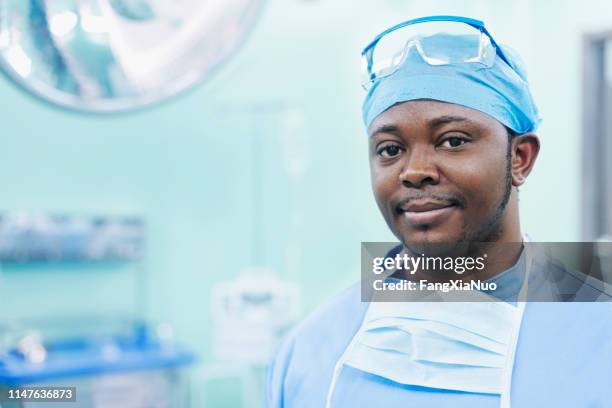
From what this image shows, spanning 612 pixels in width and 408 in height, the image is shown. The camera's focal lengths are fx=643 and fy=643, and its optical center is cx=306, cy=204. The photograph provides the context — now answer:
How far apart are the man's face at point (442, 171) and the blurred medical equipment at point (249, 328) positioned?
4.73 feet

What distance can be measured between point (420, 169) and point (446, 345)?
19cm

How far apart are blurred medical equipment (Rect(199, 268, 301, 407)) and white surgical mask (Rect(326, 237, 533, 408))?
52.5 inches

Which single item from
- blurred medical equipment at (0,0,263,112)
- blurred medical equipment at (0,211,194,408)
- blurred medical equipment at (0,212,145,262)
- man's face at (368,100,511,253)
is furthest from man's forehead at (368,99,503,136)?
blurred medical equipment at (0,212,145,262)

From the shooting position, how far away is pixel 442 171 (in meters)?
0.59

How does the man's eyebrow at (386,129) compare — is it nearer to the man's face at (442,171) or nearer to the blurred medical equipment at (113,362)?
the man's face at (442,171)

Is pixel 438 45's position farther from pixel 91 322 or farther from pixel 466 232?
pixel 91 322

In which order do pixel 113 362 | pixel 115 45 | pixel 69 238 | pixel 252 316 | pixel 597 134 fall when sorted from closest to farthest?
1. pixel 597 134
2. pixel 115 45
3. pixel 113 362
4. pixel 252 316
5. pixel 69 238

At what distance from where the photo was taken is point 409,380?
2.11 ft

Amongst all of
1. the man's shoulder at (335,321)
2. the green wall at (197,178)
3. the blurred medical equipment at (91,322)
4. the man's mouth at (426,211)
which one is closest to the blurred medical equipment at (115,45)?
the man's shoulder at (335,321)

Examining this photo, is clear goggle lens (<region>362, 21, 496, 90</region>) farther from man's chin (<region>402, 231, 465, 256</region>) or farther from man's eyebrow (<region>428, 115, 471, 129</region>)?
man's chin (<region>402, 231, 465, 256</region>)

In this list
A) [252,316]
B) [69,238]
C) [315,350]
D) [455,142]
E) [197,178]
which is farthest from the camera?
[197,178]

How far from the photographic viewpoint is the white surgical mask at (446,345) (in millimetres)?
619

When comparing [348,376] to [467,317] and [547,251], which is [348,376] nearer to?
[467,317]

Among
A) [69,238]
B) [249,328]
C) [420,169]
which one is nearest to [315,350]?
[420,169]
